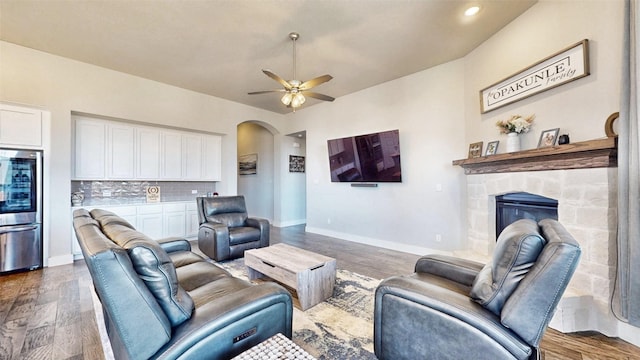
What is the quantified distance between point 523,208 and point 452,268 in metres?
1.67

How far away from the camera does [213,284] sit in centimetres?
178

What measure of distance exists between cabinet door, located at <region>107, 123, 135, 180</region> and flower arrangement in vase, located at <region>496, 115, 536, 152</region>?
18.6 ft

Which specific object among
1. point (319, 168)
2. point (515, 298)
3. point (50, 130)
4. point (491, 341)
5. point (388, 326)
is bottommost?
point (388, 326)

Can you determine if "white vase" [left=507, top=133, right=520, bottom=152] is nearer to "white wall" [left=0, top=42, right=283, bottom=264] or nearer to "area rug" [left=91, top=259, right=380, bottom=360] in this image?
"area rug" [left=91, top=259, right=380, bottom=360]

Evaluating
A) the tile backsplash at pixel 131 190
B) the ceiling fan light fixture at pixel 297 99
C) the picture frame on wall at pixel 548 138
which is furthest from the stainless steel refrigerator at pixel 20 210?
the picture frame on wall at pixel 548 138

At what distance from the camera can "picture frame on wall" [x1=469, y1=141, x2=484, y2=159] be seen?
334 centimetres

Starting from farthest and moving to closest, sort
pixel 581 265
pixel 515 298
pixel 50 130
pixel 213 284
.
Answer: pixel 50 130 → pixel 581 265 → pixel 213 284 → pixel 515 298

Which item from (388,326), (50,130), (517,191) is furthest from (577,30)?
(50,130)

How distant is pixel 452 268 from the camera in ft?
6.30

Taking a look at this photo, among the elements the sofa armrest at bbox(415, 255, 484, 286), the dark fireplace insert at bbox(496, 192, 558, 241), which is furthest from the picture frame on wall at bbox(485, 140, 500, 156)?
the sofa armrest at bbox(415, 255, 484, 286)

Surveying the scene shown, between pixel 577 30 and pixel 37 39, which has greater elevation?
pixel 37 39

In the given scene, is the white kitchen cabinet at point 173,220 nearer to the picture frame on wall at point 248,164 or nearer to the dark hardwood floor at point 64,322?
the dark hardwood floor at point 64,322

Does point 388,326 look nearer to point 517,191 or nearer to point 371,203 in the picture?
point 517,191

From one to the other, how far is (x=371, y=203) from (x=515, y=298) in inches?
147
